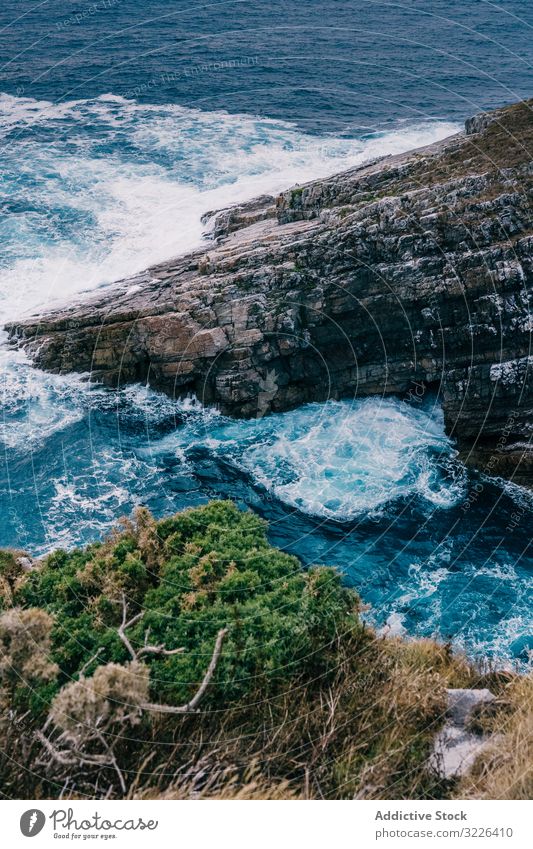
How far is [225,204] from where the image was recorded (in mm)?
78562

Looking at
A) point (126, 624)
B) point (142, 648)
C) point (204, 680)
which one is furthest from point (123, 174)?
point (204, 680)

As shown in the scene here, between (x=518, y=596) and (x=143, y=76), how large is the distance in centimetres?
9568

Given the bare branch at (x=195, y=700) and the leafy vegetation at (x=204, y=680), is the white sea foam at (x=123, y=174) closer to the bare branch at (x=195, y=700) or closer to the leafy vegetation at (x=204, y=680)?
the leafy vegetation at (x=204, y=680)

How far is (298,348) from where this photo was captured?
183ft

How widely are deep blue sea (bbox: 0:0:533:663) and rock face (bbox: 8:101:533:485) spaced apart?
7.35ft

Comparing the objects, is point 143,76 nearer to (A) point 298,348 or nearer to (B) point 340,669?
(A) point 298,348

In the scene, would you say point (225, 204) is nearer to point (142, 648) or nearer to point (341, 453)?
point (341, 453)

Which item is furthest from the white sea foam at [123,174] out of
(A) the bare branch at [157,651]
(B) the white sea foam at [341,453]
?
(A) the bare branch at [157,651]

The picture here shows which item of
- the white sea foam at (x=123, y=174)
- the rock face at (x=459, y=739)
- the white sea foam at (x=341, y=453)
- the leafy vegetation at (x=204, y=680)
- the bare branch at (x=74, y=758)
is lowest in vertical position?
the white sea foam at (x=341, y=453)

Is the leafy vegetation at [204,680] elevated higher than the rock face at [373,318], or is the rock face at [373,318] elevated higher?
the rock face at [373,318]

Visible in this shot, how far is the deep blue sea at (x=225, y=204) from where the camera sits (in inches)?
1850

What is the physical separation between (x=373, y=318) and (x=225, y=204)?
30359mm

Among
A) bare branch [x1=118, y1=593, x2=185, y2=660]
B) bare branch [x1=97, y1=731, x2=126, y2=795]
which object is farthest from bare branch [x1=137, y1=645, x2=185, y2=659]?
bare branch [x1=97, y1=731, x2=126, y2=795]

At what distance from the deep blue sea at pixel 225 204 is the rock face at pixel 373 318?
224 cm
